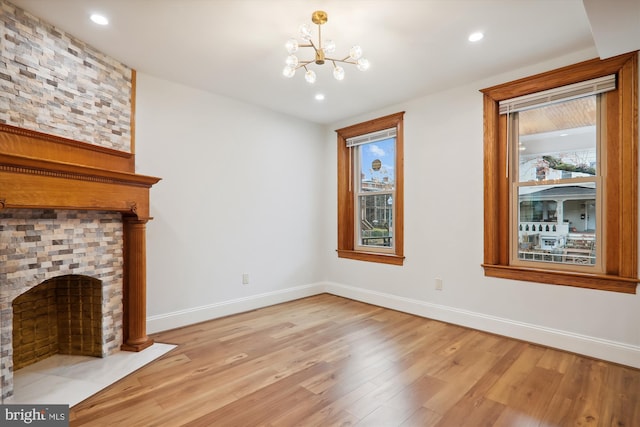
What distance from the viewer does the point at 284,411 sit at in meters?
1.93

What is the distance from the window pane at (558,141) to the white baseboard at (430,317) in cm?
145

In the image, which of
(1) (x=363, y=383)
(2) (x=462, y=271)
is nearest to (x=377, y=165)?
(2) (x=462, y=271)

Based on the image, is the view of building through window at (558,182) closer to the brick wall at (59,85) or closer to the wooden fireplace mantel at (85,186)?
the wooden fireplace mantel at (85,186)

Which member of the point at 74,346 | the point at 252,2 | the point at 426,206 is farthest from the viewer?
the point at 426,206

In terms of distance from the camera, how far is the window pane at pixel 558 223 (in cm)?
283

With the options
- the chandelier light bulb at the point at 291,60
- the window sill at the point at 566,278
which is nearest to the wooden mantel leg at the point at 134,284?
the chandelier light bulb at the point at 291,60

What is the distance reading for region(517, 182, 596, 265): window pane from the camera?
283cm

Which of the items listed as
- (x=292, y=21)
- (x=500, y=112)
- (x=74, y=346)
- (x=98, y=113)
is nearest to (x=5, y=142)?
(x=98, y=113)

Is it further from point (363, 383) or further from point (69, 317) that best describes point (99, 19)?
point (363, 383)

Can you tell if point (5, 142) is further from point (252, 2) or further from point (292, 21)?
point (292, 21)

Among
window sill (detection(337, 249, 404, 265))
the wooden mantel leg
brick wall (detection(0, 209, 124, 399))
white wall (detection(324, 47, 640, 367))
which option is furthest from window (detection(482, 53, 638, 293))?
brick wall (detection(0, 209, 124, 399))

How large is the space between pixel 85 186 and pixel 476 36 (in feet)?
10.6

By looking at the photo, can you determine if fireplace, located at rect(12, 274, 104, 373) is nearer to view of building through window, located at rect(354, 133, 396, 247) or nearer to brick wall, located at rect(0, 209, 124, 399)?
brick wall, located at rect(0, 209, 124, 399)

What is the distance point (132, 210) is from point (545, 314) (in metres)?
3.83
